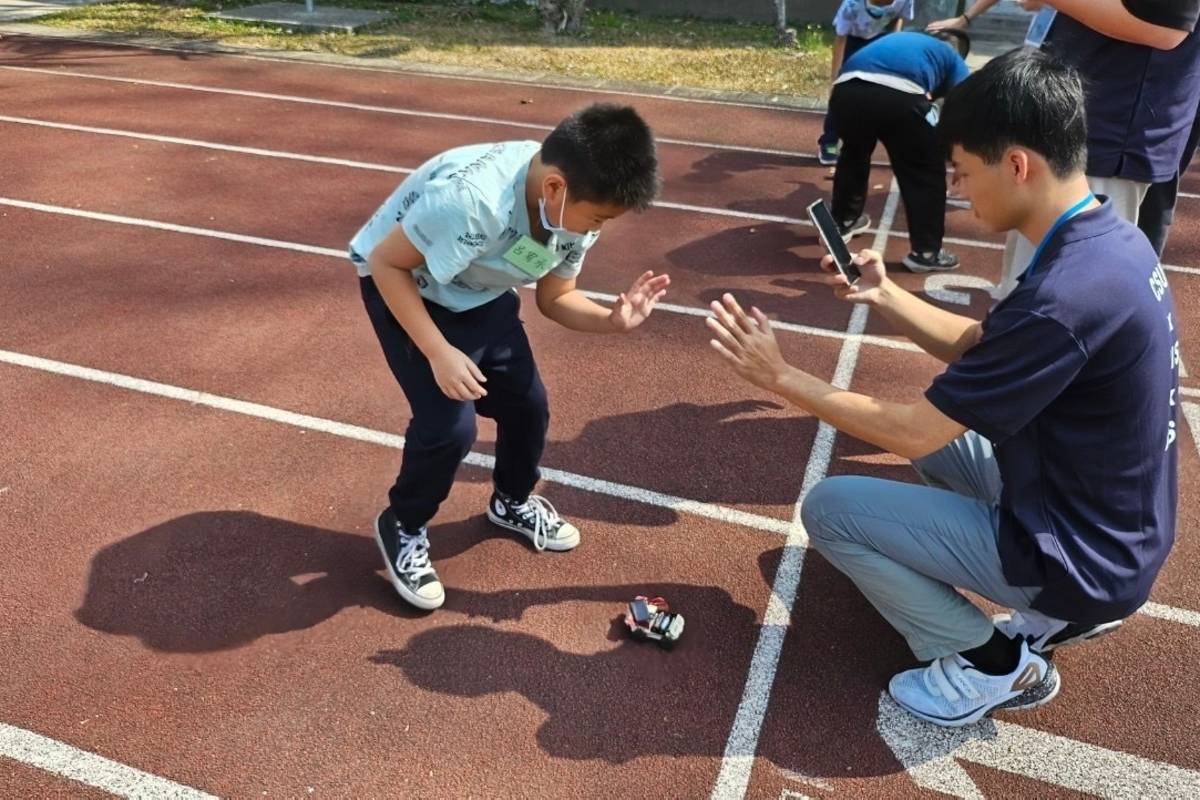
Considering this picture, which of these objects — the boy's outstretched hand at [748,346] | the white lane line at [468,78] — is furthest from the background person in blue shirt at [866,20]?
the boy's outstretched hand at [748,346]

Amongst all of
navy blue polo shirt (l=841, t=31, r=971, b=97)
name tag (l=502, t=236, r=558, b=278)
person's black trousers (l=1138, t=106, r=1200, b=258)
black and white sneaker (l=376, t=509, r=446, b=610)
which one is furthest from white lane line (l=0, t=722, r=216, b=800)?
navy blue polo shirt (l=841, t=31, r=971, b=97)

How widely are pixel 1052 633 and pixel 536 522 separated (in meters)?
1.76

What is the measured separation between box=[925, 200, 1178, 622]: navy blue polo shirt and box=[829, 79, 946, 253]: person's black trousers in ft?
10.4

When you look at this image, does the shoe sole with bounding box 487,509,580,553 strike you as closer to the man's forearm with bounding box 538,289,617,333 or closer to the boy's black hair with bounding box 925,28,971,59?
the man's forearm with bounding box 538,289,617,333

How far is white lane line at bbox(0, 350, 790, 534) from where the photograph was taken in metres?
3.65

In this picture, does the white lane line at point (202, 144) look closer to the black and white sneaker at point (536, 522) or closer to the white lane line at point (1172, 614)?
the black and white sneaker at point (536, 522)

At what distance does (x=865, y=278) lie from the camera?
10.2 feet

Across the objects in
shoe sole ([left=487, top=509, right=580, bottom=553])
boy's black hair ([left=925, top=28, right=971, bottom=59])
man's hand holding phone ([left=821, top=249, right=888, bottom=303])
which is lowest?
shoe sole ([left=487, top=509, right=580, bottom=553])

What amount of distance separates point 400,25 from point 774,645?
44.4 ft

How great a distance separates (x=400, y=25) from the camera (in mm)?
14258

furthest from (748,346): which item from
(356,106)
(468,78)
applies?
(468,78)

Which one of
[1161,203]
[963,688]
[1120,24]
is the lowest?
[963,688]

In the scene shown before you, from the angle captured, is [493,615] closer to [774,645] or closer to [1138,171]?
[774,645]

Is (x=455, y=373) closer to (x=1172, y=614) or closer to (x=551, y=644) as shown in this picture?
(x=551, y=644)
